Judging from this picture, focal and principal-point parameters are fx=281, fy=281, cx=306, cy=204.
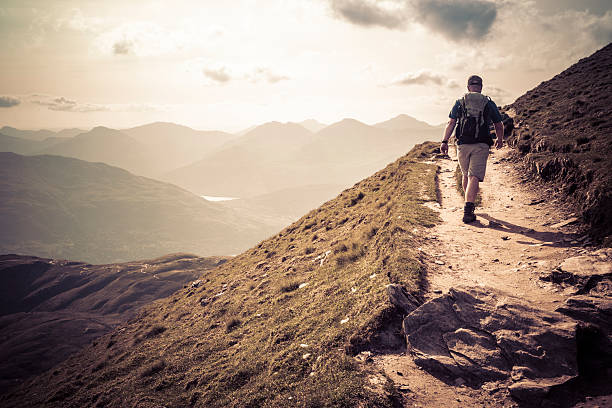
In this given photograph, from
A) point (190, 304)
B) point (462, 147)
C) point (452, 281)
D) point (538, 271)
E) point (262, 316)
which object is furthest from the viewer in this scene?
point (190, 304)

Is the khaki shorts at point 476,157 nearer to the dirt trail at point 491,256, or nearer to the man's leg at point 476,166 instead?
the man's leg at point 476,166

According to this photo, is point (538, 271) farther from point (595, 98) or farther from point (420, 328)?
point (595, 98)

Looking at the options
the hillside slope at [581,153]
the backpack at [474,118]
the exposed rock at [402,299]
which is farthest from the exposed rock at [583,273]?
the backpack at [474,118]

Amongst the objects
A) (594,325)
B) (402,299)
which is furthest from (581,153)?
Result: (402,299)

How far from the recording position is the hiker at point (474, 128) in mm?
10141

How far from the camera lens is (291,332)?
8664mm

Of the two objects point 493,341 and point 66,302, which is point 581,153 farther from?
point 66,302

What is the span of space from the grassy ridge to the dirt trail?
1.80 ft

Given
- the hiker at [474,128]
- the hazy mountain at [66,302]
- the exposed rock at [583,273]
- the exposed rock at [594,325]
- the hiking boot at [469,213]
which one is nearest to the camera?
the exposed rock at [594,325]

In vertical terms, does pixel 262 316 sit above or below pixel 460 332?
below

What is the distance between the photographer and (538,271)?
6.89 meters

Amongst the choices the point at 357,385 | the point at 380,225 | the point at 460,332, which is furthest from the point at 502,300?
the point at 380,225

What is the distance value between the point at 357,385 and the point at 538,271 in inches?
209

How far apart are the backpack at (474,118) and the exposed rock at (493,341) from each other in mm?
6519
